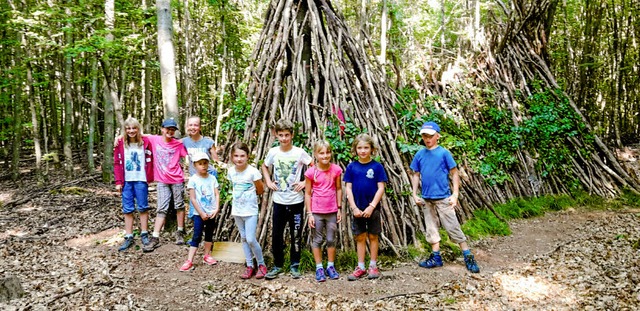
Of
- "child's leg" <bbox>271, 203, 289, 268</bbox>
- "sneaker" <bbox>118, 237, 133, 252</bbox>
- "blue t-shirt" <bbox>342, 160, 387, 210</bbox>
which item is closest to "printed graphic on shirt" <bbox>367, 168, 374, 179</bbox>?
"blue t-shirt" <bbox>342, 160, 387, 210</bbox>

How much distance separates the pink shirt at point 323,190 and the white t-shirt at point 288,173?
0.15 metres

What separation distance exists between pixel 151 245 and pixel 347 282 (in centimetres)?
242

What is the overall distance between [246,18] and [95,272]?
36.7ft

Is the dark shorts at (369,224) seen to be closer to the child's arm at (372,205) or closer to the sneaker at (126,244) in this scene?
the child's arm at (372,205)

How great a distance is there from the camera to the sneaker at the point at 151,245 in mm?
4766

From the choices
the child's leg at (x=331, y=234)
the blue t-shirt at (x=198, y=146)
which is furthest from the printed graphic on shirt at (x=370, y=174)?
the blue t-shirt at (x=198, y=146)

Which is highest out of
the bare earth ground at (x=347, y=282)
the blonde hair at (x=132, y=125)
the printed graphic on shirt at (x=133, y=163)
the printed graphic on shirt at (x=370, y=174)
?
the blonde hair at (x=132, y=125)

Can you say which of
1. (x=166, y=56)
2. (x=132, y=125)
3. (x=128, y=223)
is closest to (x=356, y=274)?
(x=128, y=223)

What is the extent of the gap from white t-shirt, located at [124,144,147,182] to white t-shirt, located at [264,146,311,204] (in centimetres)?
179

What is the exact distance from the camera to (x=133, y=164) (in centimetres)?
491

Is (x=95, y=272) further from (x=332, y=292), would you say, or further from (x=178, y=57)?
(x=178, y=57)

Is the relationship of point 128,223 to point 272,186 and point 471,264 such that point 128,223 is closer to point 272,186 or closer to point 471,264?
point 272,186

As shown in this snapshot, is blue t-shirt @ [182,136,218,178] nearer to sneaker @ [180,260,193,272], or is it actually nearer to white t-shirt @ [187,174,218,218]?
white t-shirt @ [187,174,218,218]

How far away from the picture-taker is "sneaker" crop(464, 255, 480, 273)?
4.21m
